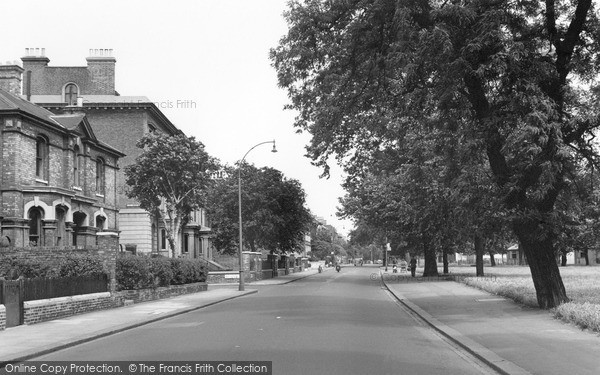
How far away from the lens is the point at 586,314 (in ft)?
41.0

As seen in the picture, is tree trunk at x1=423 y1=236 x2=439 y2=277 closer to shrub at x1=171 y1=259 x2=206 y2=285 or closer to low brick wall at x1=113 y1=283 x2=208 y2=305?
shrub at x1=171 y1=259 x2=206 y2=285

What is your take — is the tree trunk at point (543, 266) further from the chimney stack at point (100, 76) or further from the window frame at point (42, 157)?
the chimney stack at point (100, 76)

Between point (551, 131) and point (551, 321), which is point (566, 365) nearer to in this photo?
point (551, 321)

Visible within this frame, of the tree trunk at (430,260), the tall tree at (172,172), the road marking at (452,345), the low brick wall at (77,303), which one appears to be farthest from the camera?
the tree trunk at (430,260)

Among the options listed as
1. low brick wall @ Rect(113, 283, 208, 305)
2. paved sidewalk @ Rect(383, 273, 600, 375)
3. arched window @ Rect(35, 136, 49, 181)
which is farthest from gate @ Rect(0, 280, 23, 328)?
arched window @ Rect(35, 136, 49, 181)

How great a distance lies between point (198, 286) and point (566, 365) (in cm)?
2505

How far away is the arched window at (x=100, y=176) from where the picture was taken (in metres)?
38.5

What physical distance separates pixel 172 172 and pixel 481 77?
929 inches

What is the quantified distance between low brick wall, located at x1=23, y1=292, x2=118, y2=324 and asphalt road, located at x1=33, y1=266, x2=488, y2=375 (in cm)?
292

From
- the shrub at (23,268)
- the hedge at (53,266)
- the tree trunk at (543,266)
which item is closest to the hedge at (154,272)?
the hedge at (53,266)

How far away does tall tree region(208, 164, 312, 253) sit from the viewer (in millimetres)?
48031

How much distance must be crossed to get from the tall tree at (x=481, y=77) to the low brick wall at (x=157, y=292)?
9.81m

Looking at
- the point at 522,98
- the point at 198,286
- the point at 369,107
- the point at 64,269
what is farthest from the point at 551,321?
the point at 198,286

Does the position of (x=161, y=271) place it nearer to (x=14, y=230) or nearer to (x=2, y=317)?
(x=14, y=230)
